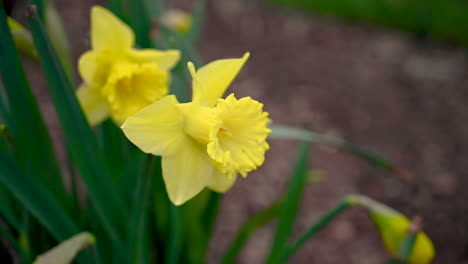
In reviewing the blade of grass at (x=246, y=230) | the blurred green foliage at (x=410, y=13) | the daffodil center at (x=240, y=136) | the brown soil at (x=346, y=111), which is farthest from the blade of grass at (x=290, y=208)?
the blurred green foliage at (x=410, y=13)

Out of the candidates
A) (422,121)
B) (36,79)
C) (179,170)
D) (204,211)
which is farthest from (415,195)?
(36,79)

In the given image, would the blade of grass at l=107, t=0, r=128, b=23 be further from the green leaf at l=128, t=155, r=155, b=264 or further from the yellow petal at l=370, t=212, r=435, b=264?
the yellow petal at l=370, t=212, r=435, b=264

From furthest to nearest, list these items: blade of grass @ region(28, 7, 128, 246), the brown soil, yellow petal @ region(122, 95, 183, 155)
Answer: the brown soil
blade of grass @ region(28, 7, 128, 246)
yellow petal @ region(122, 95, 183, 155)

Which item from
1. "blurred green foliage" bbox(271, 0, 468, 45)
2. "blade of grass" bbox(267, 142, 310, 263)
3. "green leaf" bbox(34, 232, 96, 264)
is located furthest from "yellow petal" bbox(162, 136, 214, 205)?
"blurred green foliage" bbox(271, 0, 468, 45)

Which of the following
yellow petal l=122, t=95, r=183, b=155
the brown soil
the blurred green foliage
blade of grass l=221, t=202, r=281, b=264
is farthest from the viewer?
the blurred green foliage

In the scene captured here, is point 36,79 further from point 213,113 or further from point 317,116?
point 213,113

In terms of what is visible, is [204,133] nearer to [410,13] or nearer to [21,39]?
[21,39]
